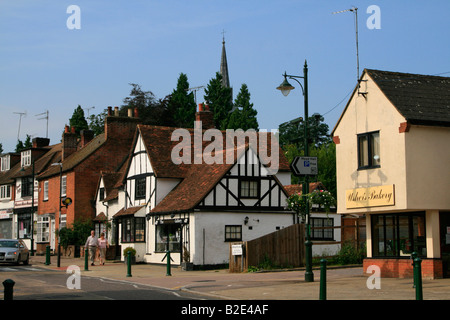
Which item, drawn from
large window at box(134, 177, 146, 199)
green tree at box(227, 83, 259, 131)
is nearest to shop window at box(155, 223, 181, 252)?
large window at box(134, 177, 146, 199)

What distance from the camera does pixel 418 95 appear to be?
76.3ft

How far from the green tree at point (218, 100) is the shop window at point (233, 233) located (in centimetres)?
5362

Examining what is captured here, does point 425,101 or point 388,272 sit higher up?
point 425,101

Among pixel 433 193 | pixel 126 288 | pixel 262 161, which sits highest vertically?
pixel 262 161

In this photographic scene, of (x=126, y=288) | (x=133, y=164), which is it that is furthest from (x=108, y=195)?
(x=126, y=288)

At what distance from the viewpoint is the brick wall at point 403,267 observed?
21.5m

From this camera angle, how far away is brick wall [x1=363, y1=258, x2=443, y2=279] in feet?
70.5

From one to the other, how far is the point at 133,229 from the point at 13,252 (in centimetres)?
703

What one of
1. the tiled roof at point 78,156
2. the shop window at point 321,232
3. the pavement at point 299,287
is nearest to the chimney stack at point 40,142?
the tiled roof at point 78,156

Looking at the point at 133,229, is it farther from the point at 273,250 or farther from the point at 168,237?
the point at 273,250

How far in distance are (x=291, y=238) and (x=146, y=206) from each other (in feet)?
34.9

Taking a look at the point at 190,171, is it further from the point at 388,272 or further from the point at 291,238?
the point at 388,272

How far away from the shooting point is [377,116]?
907 inches
